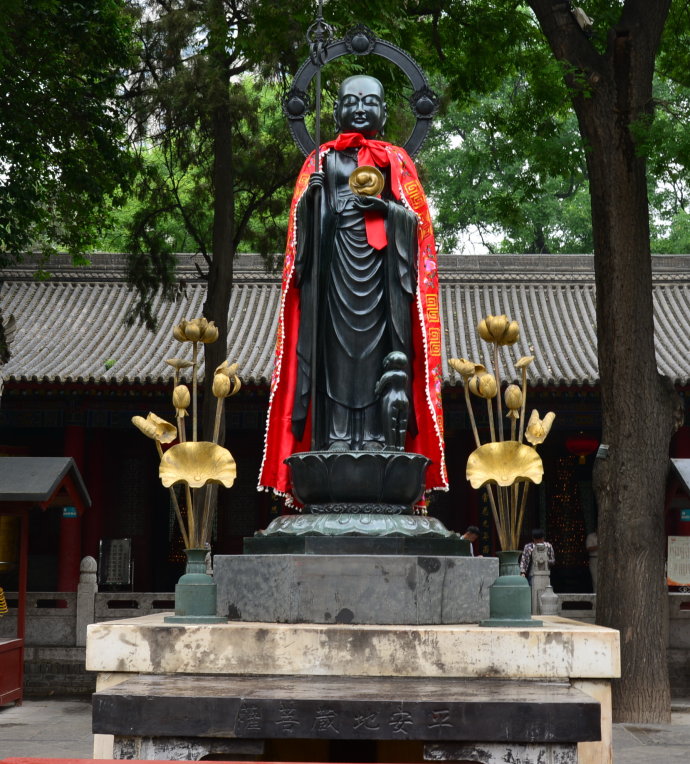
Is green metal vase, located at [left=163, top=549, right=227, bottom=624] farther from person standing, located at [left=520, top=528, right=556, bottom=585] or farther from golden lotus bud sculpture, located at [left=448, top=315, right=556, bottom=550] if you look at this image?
person standing, located at [left=520, top=528, right=556, bottom=585]

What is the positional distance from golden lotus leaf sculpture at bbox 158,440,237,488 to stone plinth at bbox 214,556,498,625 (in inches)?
17.3

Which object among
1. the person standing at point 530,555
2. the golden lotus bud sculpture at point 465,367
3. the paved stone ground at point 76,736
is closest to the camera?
the golden lotus bud sculpture at point 465,367

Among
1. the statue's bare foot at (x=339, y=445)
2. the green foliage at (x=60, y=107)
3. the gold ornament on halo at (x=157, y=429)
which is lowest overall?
the statue's bare foot at (x=339, y=445)

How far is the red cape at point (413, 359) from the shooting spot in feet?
18.4

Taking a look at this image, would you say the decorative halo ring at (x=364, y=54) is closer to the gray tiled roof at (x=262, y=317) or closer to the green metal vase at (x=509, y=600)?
the green metal vase at (x=509, y=600)

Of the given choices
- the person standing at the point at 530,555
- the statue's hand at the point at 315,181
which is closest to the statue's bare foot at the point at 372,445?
the statue's hand at the point at 315,181

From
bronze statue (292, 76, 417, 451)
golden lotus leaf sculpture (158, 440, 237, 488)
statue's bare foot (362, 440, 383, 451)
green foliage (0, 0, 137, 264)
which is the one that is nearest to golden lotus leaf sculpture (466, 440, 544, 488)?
statue's bare foot (362, 440, 383, 451)

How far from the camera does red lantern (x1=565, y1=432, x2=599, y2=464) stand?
15289 mm

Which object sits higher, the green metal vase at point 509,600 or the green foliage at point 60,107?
the green foliage at point 60,107

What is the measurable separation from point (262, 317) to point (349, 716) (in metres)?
13.9

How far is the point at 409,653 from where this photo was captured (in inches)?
173

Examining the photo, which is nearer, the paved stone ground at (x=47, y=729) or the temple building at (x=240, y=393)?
the paved stone ground at (x=47, y=729)

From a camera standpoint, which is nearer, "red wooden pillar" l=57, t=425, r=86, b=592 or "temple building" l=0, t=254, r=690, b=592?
"red wooden pillar" l=57, t=425, r=86, b=592

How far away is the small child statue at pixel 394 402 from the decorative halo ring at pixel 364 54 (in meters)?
1.31
